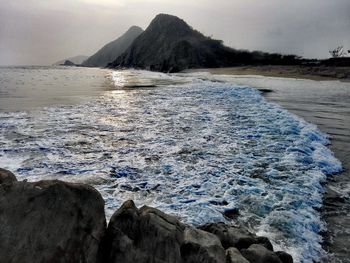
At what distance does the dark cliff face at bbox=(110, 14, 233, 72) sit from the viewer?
5359 inches

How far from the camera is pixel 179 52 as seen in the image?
471 ft

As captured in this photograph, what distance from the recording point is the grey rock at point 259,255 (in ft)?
17.6

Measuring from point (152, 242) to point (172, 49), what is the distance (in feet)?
491

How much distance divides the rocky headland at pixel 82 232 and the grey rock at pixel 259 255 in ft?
1.26

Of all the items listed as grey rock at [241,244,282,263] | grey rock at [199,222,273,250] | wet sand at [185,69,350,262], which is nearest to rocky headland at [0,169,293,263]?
grey rock at [241,244,282,263]

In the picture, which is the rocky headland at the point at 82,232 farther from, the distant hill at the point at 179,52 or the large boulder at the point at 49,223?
Result: the distant hill at the point at 179,52

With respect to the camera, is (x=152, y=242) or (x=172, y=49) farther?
(x=172, y=49)

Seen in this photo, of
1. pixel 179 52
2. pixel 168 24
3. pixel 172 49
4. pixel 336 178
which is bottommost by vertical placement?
pixel 336 178

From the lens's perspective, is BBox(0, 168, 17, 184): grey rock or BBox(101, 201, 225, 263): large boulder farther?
BBox(0, 168, 17, 184): grey rock

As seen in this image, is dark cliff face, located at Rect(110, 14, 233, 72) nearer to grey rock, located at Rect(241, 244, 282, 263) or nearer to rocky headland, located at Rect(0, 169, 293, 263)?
grey rock, located at Rect(241, 244, 282, 263)

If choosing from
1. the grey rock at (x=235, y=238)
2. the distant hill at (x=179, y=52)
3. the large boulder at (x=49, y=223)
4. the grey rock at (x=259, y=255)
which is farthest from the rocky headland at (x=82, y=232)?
the distant hill at (x=179, y=52)

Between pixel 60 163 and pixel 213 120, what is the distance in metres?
10.3

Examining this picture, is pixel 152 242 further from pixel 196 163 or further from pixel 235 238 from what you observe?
pixel 196 163

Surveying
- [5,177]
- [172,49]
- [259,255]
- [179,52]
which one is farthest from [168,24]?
[259,255]
